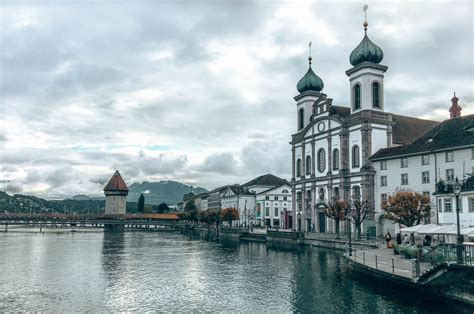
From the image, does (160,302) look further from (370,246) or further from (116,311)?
(370,246)

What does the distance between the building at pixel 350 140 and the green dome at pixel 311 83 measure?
3905mm

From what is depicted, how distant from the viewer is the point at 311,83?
85312mm

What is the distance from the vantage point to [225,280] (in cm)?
3591

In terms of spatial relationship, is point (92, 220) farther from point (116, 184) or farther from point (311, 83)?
point (311, 83)

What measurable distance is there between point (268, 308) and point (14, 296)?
52.3 ft

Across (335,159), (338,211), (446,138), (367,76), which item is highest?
(367,76)

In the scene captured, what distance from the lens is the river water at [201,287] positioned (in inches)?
1030

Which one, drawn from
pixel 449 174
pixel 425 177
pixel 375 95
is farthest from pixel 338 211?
pixel 375 95

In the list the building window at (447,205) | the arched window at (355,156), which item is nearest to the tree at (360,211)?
the arched window at (355,156)

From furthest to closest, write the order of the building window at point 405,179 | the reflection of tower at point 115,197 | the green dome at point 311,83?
the reflection of tower at point 115,197 < the green dome at point 311,83 < the building window at point 405,179

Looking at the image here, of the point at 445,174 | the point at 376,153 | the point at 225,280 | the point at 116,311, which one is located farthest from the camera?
the point at 376,153

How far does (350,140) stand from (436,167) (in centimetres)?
1771

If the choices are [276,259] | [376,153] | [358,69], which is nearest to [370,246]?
[276,259]

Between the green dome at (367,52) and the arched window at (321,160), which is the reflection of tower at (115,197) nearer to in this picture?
the arched window at (321,160)
